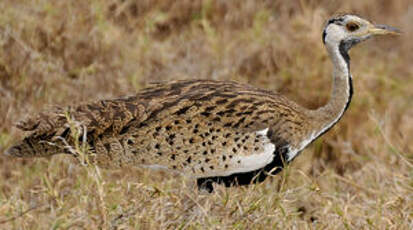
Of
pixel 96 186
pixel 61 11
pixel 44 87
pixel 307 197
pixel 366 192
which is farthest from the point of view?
pixel 61 11

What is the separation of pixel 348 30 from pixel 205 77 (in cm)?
151

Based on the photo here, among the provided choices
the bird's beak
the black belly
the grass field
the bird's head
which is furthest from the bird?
the bird's beak

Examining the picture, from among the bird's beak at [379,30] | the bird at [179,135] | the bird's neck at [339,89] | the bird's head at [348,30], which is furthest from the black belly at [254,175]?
the bird's beak at [379,30]

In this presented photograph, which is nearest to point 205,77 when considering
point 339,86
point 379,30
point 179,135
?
point 339,86

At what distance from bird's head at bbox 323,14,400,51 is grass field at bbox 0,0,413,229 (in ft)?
1.68

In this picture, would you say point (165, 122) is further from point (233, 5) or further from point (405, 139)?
point (233, 5)

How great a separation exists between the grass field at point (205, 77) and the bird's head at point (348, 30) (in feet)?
1.68

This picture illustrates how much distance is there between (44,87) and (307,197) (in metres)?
1.77

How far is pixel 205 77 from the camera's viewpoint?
18.9 feet

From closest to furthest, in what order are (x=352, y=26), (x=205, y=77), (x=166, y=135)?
(x=166, y=135), (x=352, y=26), (x=205, y=77)

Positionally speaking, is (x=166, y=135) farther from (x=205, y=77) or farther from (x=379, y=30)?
(x=205, y=77)

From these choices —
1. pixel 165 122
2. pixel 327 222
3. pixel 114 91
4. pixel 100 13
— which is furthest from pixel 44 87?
pixel 327 222

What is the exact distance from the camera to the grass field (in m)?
3.52

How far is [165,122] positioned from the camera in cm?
399
